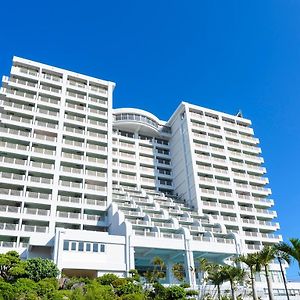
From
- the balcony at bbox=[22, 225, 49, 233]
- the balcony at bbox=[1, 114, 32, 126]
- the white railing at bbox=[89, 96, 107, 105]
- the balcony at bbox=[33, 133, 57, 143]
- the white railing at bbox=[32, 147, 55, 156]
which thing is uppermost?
the white railing at bbox=[89, 96, 107, 105]

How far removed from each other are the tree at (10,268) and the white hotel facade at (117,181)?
7641 mm

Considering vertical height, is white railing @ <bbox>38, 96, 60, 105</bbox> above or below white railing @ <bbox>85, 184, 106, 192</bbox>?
above

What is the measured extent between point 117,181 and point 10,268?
35.3 metres

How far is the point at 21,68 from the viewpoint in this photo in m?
64.8

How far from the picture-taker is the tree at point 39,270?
35594 millimetres

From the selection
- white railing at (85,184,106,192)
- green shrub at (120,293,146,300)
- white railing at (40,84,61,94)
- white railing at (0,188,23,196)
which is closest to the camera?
green shrub at (120,293,146,300)

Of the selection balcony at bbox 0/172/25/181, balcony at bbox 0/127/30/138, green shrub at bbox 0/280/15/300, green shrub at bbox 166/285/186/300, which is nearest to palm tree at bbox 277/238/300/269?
green shrub at bbox 166/285/186/300

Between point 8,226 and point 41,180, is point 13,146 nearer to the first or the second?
point 41,180

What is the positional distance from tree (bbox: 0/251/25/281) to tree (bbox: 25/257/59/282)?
0.67 metres

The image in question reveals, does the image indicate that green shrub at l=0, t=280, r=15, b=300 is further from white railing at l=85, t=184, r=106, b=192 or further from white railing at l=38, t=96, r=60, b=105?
white railing at l=38, t=96, r=60, b=105

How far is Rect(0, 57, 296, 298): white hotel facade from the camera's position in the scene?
157ft

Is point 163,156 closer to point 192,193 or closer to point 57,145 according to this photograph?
point 192,193

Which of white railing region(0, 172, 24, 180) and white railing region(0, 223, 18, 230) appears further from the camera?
white railing region(0, 172, 24, 180)

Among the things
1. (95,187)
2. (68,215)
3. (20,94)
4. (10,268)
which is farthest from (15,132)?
(10,268)
